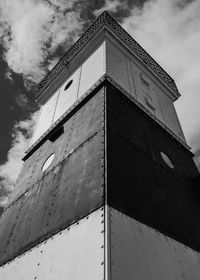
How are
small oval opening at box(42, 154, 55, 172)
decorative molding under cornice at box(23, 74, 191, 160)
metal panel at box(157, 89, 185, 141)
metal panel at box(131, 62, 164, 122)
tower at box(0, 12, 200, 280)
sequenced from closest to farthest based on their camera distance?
tower at box(0, 12, 200, 280)
small oval opening at box(42, 154, 55, 172)
decorative molding under cornice at box(23, 74, 191, 160)
metal panel at box(131, 62, 164, 122)
metal panel at box(157, 89, 185, 141)

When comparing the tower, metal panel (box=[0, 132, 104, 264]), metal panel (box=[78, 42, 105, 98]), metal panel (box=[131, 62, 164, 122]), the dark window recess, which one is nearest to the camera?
the tower

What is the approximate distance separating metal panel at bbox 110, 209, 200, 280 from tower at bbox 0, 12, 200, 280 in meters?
0.02

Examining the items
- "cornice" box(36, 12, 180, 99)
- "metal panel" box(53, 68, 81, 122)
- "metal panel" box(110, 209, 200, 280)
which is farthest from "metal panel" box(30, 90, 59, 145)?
"metal panel" box(110, 209, 200, 280)

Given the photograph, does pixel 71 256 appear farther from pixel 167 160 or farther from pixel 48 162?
pixel 167 160

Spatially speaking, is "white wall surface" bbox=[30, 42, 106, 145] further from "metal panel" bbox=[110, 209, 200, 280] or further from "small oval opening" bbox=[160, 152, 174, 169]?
"metal panel" bbox=[110, 209, 200, 280]

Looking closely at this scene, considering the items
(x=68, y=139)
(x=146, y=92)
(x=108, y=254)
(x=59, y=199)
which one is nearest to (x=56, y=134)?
(x=68, y=139)

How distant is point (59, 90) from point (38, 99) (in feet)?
6.31

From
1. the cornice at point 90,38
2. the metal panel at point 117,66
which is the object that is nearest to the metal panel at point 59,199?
the metal panel at point 117,66

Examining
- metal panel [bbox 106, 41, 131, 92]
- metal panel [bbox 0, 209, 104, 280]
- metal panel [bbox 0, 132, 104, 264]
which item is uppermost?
metal panel [bbox 106, 41, 131, 92]

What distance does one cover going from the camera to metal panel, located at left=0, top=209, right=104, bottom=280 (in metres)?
3.72

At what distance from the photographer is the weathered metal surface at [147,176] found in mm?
5008

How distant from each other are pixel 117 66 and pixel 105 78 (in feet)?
6.48

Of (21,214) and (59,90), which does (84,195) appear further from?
(59,90)

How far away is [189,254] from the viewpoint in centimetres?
521
